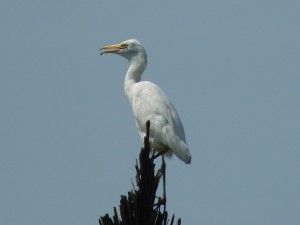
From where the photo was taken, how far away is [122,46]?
1228 cm

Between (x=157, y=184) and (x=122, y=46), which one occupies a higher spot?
(x=122, y=46)

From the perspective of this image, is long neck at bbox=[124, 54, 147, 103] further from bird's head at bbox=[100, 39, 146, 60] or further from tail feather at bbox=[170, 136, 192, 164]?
tail feather at bbox=[170, 136, 192, 164]

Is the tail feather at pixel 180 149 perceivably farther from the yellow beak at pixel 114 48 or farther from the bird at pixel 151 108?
the yellow beak at pixel 114 48

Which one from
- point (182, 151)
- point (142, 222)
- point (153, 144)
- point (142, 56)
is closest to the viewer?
point (142, 222)

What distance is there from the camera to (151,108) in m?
11.3

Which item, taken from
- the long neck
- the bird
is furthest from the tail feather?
the long neck

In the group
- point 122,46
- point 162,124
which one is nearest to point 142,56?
point 122,46

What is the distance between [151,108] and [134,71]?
0.99m

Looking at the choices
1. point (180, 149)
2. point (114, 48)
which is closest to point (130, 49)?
point (114, 48)

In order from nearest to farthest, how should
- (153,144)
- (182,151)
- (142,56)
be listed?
(182,151) < (153,144) < (142,56)

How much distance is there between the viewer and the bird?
1088 centimetres

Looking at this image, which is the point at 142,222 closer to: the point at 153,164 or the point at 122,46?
the point at 153,164

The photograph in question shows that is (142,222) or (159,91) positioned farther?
(159,91)

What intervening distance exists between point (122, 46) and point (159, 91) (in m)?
1.17
